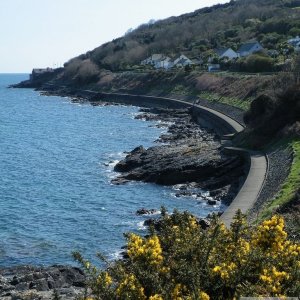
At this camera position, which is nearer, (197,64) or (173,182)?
(173,182)

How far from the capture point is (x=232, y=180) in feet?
122

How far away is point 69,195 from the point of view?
38.5 metres

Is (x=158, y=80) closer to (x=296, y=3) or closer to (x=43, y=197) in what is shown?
(x=43, y=197)

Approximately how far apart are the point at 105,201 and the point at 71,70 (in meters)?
128

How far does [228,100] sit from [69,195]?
37780 mm

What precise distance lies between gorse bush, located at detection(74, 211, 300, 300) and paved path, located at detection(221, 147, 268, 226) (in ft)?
44.9

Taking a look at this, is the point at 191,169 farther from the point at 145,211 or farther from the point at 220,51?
the point at 220,51

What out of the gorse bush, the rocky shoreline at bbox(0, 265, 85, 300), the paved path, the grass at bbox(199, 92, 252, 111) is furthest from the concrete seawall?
the gorse bush

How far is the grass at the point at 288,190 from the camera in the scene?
23.1 metres

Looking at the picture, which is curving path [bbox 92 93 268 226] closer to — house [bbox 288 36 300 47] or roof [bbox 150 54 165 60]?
house [bbox 288 36 300 47]

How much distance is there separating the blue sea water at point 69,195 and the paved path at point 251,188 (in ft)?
11.4

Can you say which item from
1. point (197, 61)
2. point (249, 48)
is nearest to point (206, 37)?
point (197, 61)

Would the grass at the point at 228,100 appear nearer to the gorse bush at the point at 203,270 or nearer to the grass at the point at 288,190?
the grass at the point at 288,190

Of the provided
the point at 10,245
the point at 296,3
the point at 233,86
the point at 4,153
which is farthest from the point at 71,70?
the point at 10,245
